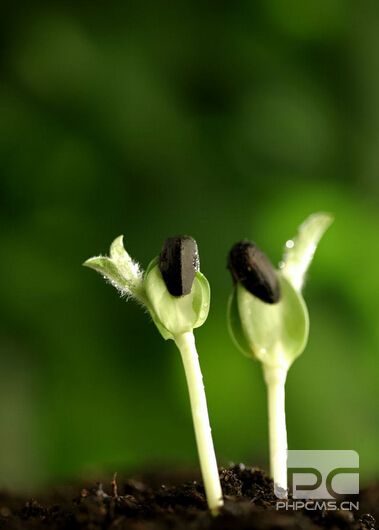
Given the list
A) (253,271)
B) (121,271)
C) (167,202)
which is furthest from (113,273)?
(167,202)

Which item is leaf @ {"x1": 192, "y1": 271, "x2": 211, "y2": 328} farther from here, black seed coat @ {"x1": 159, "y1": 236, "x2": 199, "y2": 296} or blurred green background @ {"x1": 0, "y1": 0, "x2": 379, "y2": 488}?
blurred green background @ {"x1": 0, "y1": 0, "x2": 379, "y2": 488}

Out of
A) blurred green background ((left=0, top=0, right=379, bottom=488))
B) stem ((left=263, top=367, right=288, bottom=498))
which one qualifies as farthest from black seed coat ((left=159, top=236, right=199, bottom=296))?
blurred green background ((left=0, top=0, right=379, bottom=488))

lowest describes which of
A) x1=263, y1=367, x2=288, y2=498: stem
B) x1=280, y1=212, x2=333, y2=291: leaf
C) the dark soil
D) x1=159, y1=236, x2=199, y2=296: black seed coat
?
the dark soil

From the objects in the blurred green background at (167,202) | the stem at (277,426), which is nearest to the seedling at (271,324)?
the stem at (277,426)

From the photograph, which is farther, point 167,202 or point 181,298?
point 167,202

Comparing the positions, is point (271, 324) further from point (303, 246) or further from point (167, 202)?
point (167, 202)

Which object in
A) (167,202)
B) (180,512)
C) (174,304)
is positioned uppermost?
(167,202)
